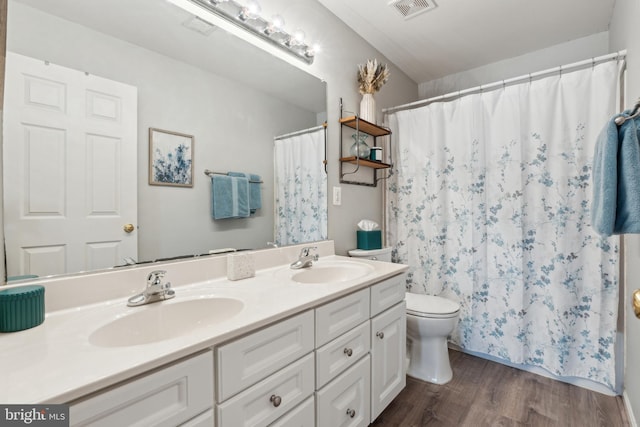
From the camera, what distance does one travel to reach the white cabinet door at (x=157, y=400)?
528mm

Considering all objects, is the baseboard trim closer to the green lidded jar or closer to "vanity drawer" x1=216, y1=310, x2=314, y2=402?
"vanity drawer" x1=216, y1=310, x2=314, y2=402

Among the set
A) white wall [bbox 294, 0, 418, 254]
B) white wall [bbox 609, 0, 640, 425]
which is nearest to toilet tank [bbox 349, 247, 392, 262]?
white wall [bbox 294, 0, 418, 254]

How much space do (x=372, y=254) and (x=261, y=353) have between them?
4.37 feet

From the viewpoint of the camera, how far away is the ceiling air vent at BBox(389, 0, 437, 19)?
1809 mm

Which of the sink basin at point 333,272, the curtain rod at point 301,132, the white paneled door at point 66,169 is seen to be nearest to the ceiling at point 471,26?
the curtain rod at point 301,132

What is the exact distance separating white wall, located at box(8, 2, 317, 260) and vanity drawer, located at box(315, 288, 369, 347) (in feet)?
1.85

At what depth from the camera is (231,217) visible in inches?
53.2

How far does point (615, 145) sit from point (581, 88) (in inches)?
43.9

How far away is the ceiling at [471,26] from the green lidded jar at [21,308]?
203 centimetres

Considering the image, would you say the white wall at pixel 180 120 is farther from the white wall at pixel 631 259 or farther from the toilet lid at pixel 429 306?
the white wall at pixel 631 259

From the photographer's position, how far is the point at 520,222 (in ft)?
6.17

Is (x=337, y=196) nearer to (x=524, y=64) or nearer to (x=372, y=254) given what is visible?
(x=372, y=254)

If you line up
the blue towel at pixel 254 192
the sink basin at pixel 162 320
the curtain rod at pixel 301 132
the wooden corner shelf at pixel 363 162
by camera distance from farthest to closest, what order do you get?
the wooden corner shelf at pixel 363 162 < the curtain rod at pixel 301 132 < the blue towel at pixel 254 192 < the sink basin at pixel 162 320

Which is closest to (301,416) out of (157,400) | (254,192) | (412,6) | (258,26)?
(157,400)
